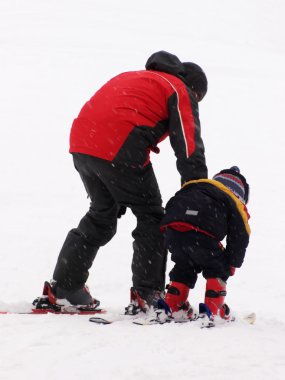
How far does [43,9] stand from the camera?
35875 millimetres

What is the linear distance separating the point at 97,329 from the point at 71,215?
15.6ft

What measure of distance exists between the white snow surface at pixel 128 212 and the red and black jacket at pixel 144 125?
998mm

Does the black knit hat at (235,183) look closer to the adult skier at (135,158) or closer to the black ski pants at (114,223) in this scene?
the adult skier at (135,158)

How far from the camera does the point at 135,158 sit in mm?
3516

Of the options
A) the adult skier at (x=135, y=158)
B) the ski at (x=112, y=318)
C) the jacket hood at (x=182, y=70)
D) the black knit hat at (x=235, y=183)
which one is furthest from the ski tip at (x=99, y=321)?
the jacket hood at (x=182, y=70)

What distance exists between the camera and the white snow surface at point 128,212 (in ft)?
8.36

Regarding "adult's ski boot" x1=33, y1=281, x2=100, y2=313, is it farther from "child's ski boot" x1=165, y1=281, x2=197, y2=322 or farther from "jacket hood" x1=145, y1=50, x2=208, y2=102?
"jacket hood" x1=145, y1=50, x2=208, y2=102

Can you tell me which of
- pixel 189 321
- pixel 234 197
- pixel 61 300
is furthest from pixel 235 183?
pixel 61 300

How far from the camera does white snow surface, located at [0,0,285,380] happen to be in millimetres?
2549

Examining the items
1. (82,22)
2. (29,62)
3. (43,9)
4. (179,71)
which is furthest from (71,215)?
(43,9)

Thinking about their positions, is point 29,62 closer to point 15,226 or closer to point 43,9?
point 15,226

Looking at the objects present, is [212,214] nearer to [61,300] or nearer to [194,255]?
[194,255]

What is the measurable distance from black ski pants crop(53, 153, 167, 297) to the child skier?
0.50 ft

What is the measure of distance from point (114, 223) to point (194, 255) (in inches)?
26.2
